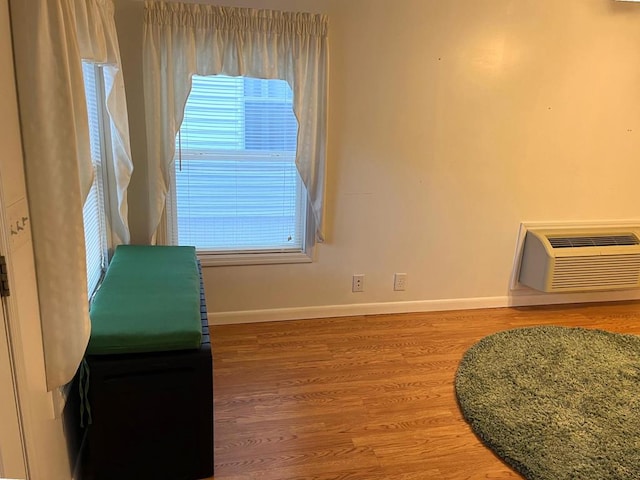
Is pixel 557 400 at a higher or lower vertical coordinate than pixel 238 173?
lower

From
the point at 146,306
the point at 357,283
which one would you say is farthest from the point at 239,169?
the point at 146,306

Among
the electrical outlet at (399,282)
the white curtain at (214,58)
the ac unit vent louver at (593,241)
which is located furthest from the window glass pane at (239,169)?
the ac unit vent louver at (593,241)

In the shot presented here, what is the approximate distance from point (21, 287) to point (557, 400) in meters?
2.45

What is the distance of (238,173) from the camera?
3.18 m

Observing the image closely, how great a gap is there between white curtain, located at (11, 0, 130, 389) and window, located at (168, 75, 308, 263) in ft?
4.94

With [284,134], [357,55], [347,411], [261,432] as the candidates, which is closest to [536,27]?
[357,55]

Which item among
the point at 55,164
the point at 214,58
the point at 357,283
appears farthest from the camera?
the point at 357,283

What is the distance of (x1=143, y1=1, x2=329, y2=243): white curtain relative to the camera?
273 centimetres

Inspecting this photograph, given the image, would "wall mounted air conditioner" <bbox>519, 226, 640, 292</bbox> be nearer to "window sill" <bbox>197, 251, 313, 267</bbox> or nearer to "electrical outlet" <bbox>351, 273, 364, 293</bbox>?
"electrical outlet" <bbox>351, 273, 364, 293</bbox>

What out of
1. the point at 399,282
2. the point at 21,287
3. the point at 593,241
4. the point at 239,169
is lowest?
the point at 399,282

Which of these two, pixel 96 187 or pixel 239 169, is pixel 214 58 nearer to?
pixel 239 169

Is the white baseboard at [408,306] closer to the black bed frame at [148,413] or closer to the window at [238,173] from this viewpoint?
the window at [238,173]

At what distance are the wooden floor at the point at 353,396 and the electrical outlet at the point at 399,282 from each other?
0.20 m

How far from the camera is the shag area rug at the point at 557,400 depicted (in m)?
2.12
